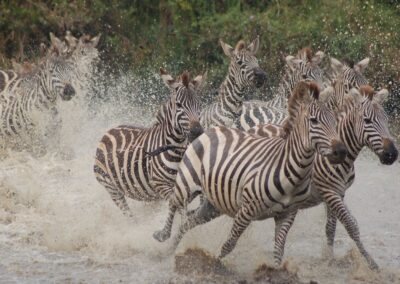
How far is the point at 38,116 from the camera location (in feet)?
51.3

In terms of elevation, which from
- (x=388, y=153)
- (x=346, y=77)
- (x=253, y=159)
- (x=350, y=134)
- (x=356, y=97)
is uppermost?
(x=346, y=77)

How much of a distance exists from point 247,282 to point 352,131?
172 cm

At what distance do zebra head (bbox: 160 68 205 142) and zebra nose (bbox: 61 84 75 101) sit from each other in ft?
16.4

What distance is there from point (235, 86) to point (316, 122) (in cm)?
544

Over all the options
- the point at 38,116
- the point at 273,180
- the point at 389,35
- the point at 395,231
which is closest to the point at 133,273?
the point at 273,180

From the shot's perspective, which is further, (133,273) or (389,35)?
(389,35)

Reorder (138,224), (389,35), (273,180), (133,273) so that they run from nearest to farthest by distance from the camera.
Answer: (273,180), (133,273), (138,224), (389,35)

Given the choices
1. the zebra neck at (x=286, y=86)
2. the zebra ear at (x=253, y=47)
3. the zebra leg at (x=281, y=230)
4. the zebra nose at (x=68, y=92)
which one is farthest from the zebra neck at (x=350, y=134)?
the zebra nose at (x=68, y=92)

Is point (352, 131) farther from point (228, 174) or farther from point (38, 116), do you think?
point (38, 116)

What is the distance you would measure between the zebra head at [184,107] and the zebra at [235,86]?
325 centimetres

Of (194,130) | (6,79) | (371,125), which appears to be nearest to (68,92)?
(6,79)

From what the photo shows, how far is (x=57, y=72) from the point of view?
15.6 meters

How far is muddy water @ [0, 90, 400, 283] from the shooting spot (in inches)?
371

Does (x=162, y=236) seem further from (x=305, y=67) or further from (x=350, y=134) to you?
(x=305, y=67)
